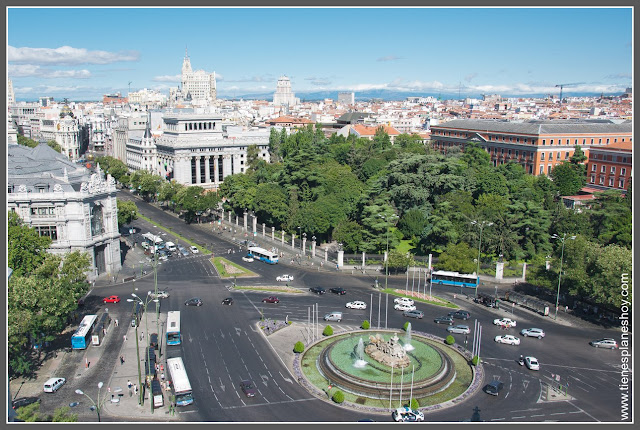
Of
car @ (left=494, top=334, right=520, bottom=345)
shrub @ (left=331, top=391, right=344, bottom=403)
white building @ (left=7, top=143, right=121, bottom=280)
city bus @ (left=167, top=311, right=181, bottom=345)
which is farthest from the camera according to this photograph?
white building @ (left=7, top=143, right=121, bottom=280)

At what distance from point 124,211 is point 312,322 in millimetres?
48684

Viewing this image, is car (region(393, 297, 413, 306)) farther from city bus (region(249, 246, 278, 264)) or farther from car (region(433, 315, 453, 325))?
city bus (region(249, 246, 278, 264))

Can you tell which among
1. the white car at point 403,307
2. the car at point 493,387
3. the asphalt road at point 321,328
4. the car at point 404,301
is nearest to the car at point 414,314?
the asphalt road at point 321,328

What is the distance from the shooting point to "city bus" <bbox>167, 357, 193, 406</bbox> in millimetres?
40906

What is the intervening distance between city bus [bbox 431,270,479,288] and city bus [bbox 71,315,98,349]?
40632 mm

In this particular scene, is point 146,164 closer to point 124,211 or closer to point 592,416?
point 124,211

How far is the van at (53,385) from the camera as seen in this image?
42406mm

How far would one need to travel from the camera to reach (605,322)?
57031 millimetres

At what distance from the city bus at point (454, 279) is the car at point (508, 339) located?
16.0 m

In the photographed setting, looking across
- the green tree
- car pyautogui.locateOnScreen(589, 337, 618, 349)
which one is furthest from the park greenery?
car pyautogui.locateOnScreen(589, 337, 618, 349)

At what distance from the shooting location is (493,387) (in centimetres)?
4266

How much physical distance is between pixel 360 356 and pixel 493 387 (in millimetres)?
11281

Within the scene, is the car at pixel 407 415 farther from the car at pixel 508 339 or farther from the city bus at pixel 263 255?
the city bus at pixel 263 255

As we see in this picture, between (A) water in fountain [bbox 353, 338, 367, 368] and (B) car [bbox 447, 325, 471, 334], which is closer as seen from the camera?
(A) water in fountain [bbox 353, 338, 367, 368]
